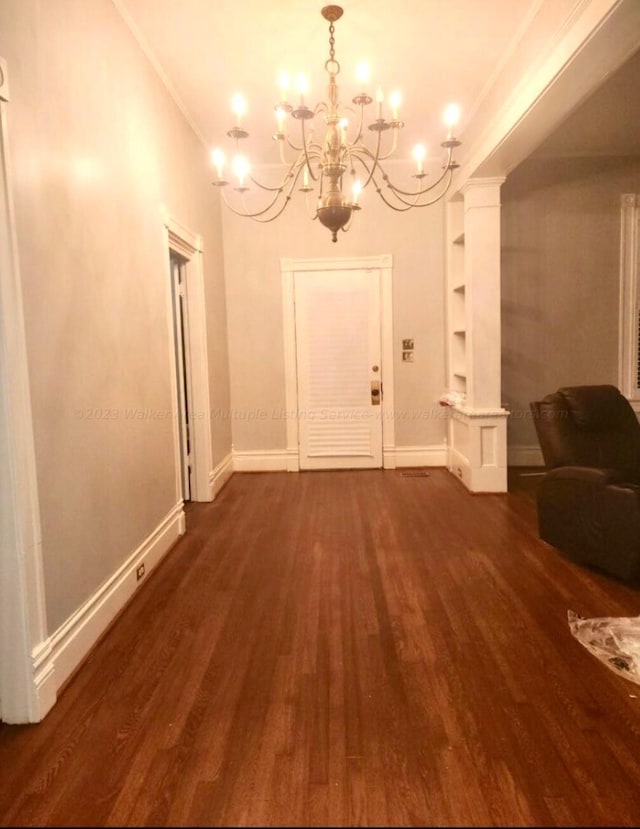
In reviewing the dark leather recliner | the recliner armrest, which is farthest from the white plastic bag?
the recliner armrest

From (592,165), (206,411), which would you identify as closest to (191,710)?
(206,411)

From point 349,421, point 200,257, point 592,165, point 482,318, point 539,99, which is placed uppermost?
point 592,165

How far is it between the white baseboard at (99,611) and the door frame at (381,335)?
2315 mm

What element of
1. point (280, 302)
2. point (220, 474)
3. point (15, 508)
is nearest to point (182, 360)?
point (220, 474)

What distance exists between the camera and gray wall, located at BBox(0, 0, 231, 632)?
1927 mm

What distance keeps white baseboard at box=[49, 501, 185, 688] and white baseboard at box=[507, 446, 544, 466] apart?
361 centimetres

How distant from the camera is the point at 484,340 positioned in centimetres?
437

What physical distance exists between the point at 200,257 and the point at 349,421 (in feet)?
7.20

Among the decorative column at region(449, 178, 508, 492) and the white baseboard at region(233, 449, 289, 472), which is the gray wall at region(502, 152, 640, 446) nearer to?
the decorative column at region(449, 178, 508, 492)

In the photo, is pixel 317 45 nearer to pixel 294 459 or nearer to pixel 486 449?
pixel 486 449

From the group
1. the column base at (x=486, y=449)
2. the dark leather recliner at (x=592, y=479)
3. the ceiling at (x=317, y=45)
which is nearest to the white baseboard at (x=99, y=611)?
the dark leather recliner at (x=592, y=479)

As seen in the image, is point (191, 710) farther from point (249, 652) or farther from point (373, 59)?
point (373, 59)

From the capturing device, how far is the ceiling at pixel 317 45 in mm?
2846

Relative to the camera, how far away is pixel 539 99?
2.89 meters
